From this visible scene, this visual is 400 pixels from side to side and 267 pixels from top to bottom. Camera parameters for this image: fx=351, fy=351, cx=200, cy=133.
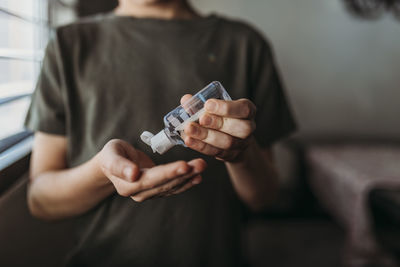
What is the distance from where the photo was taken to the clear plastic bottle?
0.91ft

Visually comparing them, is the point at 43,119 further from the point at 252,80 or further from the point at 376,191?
the point at 376,191

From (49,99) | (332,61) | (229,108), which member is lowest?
(332,61)

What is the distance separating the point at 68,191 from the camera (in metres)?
0.44

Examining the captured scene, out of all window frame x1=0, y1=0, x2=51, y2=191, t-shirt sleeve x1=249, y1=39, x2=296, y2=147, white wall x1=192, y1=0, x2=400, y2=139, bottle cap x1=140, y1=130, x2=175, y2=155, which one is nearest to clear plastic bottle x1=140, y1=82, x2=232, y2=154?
bottle cap x1=140, y1=130, x2=175, y2=155

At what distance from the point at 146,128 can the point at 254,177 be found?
8.2 inches

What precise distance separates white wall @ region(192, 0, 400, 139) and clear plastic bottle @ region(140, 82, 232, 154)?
4.17ft

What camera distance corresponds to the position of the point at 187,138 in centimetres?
27

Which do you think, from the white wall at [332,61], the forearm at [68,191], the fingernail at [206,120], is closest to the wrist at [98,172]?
the forearm at [68,191]

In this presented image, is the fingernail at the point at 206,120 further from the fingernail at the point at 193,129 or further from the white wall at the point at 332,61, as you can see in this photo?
the white wall at the point at 332,61

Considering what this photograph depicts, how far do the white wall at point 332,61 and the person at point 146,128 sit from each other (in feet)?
3.27

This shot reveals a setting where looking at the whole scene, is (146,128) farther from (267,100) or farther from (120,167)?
(267,100)

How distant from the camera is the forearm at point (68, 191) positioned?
353mm

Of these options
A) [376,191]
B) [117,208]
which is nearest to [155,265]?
[117,208]

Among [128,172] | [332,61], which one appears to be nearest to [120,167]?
[128,172]
